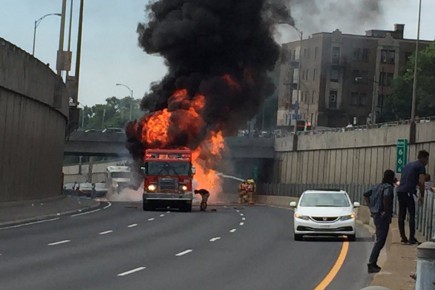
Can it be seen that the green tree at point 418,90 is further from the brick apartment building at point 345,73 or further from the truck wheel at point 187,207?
the truck wheel at point 187,207

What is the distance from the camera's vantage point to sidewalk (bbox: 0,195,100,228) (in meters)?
38.0

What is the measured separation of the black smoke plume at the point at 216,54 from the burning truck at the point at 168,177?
19889 millimetres

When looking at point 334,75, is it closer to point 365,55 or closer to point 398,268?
point 365,55

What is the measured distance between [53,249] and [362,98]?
401 ft

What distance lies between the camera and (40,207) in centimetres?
4641

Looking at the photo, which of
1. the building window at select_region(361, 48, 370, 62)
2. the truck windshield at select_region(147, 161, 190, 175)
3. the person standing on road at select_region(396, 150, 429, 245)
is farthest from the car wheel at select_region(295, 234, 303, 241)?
the building window at select_region(361, 48, 370, 62)

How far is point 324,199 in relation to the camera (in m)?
32.7

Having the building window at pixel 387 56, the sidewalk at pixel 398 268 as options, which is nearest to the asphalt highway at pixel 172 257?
the sidewalk at pixel 398 268

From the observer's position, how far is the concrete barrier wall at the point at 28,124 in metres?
44.1

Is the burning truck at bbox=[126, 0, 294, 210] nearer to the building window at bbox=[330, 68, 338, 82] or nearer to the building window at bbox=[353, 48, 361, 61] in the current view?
the building window at bbox=[330, 68, 338, 82]

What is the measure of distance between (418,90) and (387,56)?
61.6 ft

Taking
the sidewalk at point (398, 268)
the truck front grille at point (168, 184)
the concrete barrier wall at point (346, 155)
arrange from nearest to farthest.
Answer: the sidewalk at point (398, 268), the truck front grille at point (168, 184), the concrete barrier wall at point (346, 155)

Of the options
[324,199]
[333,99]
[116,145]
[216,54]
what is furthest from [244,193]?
[333,99]

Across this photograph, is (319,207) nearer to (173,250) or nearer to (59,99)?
(173,250)
